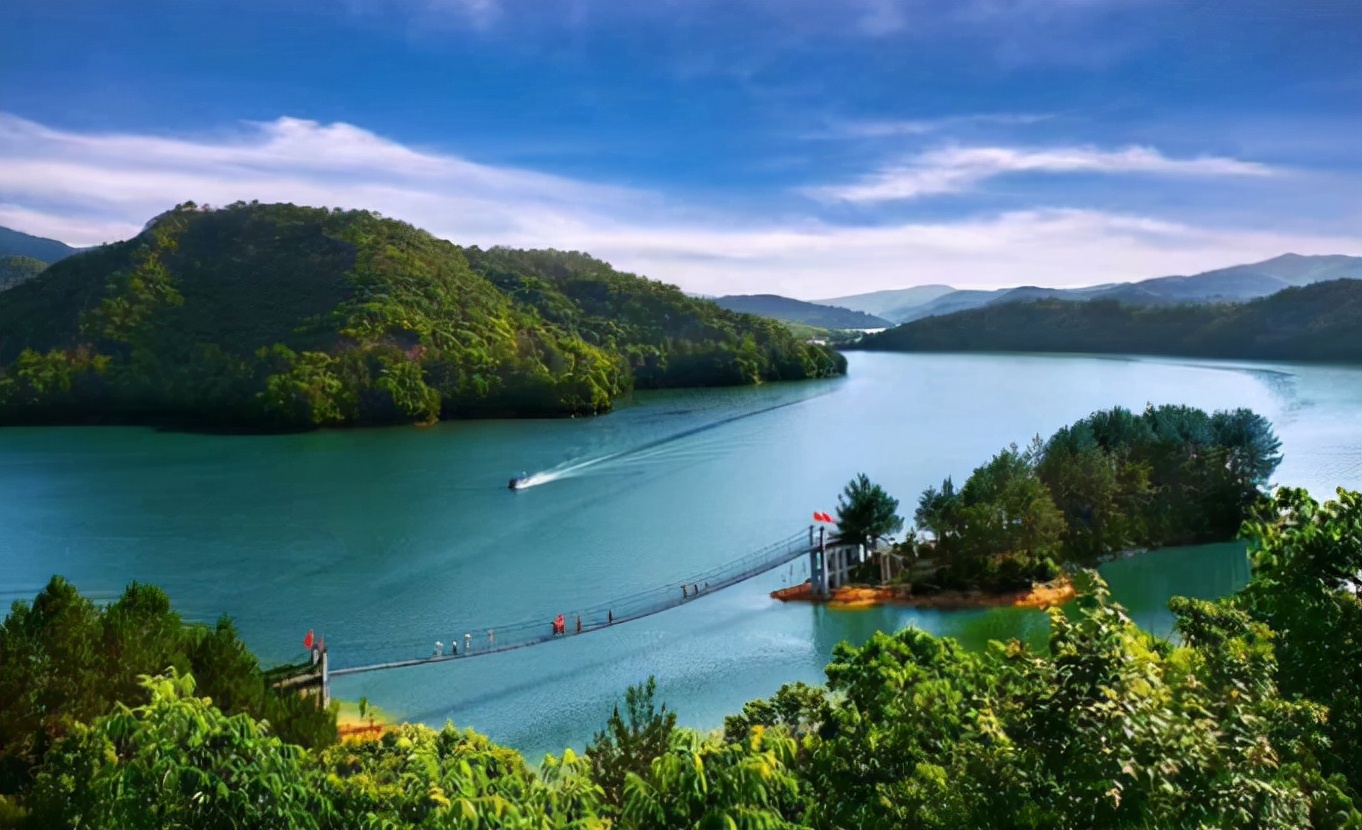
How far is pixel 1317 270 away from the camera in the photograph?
228ft

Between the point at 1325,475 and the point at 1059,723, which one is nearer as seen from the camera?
the point at 1059,723

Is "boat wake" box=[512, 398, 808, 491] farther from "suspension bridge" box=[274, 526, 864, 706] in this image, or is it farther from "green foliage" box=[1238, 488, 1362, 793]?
"green foliage" box=[1238, 488, 1362, 793]

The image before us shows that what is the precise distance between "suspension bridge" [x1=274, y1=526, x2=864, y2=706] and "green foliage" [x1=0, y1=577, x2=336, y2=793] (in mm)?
2085

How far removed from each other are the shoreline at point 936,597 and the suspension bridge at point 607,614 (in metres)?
0.33

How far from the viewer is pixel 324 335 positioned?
39969 millimetres

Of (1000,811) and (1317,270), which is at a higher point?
(1317,270)

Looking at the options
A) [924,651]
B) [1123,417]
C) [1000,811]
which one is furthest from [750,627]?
[1000,811]

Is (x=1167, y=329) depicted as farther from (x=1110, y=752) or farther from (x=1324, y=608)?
(x=1110, y=752)

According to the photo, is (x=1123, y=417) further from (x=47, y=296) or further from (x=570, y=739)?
(x=47, y=296)

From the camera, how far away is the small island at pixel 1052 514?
15.7m

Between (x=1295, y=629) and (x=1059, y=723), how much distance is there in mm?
2060

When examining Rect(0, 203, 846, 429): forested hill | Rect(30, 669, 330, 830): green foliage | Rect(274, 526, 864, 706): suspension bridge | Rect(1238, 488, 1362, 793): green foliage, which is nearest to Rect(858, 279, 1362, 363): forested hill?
Rect(0, 203, 846, 429): forested hill

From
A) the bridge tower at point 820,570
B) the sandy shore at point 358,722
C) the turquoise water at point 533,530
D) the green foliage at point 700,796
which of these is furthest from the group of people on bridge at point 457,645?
the green foliage at point 700,796

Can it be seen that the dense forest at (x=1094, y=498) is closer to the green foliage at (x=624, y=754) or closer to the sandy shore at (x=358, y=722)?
the sandy shore at (x=358, y=722)
